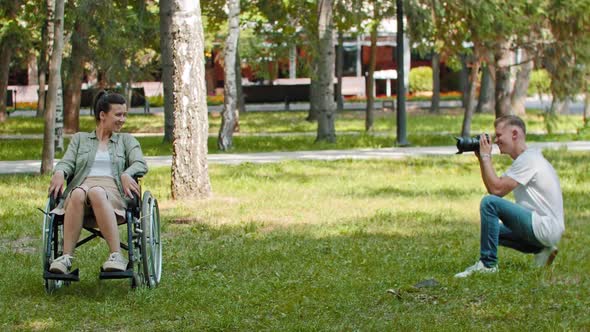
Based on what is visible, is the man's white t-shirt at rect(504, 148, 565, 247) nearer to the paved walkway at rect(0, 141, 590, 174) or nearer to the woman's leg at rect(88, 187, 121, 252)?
the woman's leg at rect(88, 187, 121, 252)

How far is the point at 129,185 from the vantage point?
8.23 meters

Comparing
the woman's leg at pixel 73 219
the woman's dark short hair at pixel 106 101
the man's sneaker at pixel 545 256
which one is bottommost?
the man's sneaker at pixel 545 256

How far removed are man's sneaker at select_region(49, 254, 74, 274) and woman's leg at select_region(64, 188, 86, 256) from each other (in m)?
0.16

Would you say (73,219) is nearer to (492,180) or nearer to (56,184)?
(56,184)

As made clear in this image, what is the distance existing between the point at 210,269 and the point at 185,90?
4.89 meters

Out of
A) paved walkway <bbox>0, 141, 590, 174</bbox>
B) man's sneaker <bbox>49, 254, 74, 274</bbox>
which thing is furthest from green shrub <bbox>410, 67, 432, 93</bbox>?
man's sneaker <bbox>49, 254, 74, 274</bbox>

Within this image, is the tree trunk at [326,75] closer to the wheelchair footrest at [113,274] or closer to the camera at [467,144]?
the camera at [467,144]

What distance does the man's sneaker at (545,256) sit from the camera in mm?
8692

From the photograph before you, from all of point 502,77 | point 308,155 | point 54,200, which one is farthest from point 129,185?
point 502,77

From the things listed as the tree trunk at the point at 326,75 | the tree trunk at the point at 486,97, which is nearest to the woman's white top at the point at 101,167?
the tree trunk at the point at 326,75

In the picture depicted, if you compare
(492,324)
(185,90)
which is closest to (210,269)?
(492,324)

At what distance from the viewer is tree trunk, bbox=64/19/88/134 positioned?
26.9 metres

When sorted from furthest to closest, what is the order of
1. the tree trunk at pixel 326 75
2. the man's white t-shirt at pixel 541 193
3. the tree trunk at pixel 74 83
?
the tree trunk at pixel 74 83 → the tree trunk at pixel 326 75 → the man's white t-shirt at pixel 541 193

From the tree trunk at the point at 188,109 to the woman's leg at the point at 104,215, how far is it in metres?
5.64
